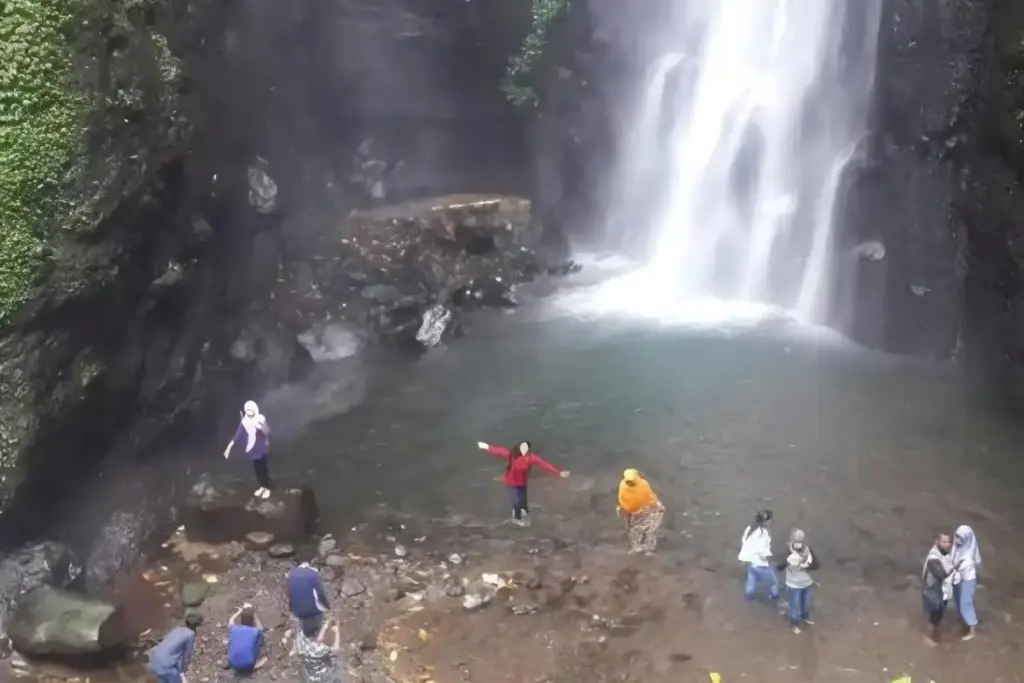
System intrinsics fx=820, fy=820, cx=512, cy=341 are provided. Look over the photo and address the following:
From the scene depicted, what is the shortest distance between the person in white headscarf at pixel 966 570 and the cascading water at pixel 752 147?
577 inches

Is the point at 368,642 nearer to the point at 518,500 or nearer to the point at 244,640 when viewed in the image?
the point at 244,640

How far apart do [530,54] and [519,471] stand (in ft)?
68.7

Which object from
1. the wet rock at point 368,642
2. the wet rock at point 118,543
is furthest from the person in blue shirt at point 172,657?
the wet rock at point 118,543

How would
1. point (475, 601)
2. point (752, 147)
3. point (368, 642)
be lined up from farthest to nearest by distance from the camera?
point (752, 147) → point (475, 601) → point (368, 642)

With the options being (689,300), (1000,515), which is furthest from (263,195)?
(1000,515)

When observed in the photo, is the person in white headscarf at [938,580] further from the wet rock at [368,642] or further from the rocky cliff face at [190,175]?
the rocky cliff face at [190,175]

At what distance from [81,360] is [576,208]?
2427 cm

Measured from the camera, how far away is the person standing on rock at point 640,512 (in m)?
13.2

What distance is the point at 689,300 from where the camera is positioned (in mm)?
27906

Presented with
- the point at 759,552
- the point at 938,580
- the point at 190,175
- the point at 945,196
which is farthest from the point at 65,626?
the point at 945,196

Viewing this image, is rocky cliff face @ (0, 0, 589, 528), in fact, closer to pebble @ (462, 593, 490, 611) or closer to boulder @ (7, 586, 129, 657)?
boulder @ (7, 586, 129, 657)

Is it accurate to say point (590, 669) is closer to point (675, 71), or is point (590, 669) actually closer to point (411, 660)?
point (411, 660)

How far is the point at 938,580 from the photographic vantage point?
11188mm

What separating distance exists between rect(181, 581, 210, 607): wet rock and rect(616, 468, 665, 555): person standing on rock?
6.81m
